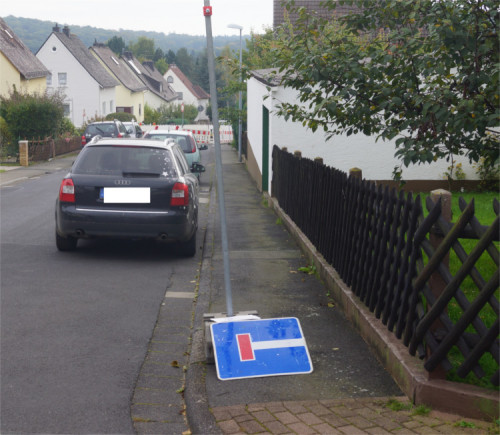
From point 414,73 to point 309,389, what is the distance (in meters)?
3.44

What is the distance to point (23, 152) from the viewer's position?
Answer: 3084 centimetres

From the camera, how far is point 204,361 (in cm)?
561

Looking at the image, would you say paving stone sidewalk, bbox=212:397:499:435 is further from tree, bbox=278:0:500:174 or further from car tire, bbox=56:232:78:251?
car tire, bbox=56:232:78:251

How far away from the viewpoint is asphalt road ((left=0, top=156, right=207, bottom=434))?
186 inches

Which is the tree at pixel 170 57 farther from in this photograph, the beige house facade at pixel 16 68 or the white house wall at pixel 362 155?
the white house wall at pixel 362 155

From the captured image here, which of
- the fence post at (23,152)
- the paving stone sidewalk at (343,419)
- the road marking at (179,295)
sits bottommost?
the road marking at (179,295)

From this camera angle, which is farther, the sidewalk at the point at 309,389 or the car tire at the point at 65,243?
the car tire at the point at 65,243

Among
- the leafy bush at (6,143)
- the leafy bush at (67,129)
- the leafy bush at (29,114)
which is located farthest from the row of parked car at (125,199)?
the leafy bush at (67,129)

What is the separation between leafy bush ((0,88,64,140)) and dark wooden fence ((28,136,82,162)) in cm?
50

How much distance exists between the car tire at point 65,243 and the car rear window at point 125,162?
103cm

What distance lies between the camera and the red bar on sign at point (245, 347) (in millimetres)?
5445

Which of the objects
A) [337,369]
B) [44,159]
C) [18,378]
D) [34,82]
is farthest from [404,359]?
[34,82]

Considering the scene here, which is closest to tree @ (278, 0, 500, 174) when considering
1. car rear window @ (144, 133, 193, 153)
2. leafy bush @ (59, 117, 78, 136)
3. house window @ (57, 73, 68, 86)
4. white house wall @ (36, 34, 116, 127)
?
car rear window @ (144, 133, 193, 153)

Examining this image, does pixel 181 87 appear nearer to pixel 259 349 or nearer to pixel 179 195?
pixel 179 195
